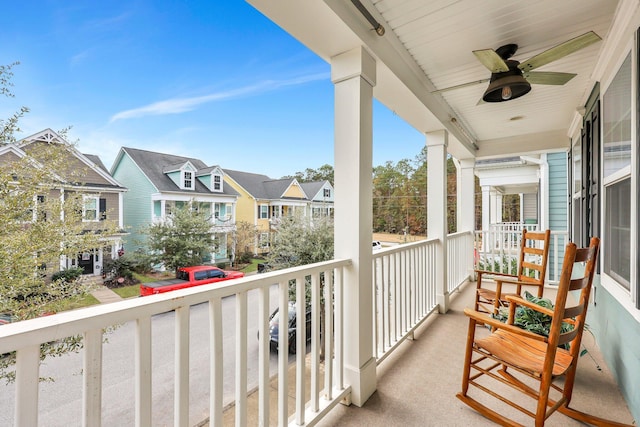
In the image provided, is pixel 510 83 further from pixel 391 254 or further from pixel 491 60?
pixel 391 254

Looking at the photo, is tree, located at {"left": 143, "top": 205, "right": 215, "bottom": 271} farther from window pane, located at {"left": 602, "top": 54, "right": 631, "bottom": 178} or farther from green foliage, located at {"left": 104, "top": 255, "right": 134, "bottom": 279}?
window pane, located at {"left": 602, "top": 54, "right": 631, "bottom": 178}

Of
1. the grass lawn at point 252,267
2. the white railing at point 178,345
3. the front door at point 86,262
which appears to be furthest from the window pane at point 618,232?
the front door at point 86,262

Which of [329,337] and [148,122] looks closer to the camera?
[148,122]

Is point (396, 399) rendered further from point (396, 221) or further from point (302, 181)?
point (396, 221)

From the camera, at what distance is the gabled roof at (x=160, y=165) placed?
1.28 m

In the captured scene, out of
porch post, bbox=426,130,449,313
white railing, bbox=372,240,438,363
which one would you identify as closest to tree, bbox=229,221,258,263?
white railing, bbox=372,240,438,363

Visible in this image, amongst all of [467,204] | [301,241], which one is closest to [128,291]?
[301,241]

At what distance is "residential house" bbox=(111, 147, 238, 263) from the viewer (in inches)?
47.4

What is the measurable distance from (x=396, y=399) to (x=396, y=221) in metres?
2.18

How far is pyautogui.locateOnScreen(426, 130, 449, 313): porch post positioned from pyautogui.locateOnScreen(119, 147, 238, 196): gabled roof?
2.73m

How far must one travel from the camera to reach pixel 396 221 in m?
3.74

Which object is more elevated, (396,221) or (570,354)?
(396,221)

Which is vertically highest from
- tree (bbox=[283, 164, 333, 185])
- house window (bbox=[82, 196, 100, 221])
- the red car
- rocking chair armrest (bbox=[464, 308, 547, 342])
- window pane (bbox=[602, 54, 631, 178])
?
window pane (bbox=[602, 54, 631, 178])

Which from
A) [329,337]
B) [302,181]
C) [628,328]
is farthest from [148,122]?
[628,328]
